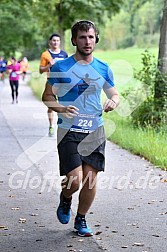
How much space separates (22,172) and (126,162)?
1.92 metres

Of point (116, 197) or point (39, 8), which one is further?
point (39, 8)

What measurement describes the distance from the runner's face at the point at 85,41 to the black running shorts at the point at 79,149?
0.76 metres

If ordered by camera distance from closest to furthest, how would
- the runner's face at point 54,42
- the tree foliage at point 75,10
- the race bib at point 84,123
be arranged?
the race bib at point 84,123, the runner's face at point 54,42, the tree foliage at point 75,10

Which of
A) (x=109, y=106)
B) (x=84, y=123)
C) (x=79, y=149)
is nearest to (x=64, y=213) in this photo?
(x=79, y=149)

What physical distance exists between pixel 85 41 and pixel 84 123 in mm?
766

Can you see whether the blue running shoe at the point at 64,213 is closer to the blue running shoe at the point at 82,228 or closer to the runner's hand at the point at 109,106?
the blue running shoe at the point at 82,228

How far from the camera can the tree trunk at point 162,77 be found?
13.3m

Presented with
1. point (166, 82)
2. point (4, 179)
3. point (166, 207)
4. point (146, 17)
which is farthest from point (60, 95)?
point (146, 17)

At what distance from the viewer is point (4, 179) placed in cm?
898

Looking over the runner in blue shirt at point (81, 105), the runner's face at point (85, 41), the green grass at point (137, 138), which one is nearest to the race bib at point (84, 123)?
the runner in blue shirt at point (81, 105)

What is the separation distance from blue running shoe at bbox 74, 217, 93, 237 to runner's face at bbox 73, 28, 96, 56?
1641 mm

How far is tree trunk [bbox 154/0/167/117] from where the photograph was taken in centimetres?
1328

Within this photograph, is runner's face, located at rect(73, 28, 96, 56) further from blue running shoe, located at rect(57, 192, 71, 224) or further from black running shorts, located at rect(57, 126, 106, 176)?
blue running shoe, located at rect(57, 192, 71, 224)

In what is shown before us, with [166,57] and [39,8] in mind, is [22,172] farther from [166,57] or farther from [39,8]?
[39,8]
